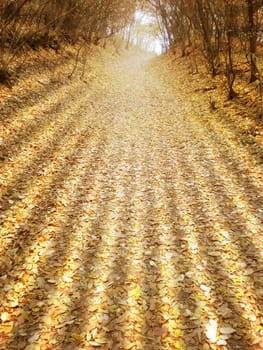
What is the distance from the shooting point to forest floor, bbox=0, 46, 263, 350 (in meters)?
3.57

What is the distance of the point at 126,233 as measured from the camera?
543cm

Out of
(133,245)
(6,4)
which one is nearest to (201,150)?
(133,245)

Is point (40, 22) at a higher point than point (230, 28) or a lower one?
lower

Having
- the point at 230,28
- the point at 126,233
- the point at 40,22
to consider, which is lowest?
the point at 126,233

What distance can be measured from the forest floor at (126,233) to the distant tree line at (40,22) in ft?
5.57

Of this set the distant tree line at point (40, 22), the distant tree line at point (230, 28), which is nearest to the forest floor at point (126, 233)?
the distant tree line at point (40, 22)

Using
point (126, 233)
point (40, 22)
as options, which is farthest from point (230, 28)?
point (40, 22)

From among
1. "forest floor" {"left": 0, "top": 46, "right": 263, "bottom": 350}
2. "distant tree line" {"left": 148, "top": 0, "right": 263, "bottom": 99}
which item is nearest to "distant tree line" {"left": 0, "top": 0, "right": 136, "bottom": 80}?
"forest floor" {"left": 0, "top": 46, "right": 263, "bottom": 350}

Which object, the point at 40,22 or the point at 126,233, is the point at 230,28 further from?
the point at 40,22

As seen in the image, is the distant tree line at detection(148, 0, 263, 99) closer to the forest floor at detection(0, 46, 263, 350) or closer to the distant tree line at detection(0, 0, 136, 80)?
the forest floor at detection(0, 46, 263, 350)

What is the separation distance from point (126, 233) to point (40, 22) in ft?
47.8

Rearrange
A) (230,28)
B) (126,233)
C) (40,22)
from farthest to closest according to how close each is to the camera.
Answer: (40,22), (230,28), (126,233)

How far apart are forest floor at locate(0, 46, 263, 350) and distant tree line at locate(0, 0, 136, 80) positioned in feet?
5.57

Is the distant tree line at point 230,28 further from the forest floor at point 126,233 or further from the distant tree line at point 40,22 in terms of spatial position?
the distant tree line at point 40,22
